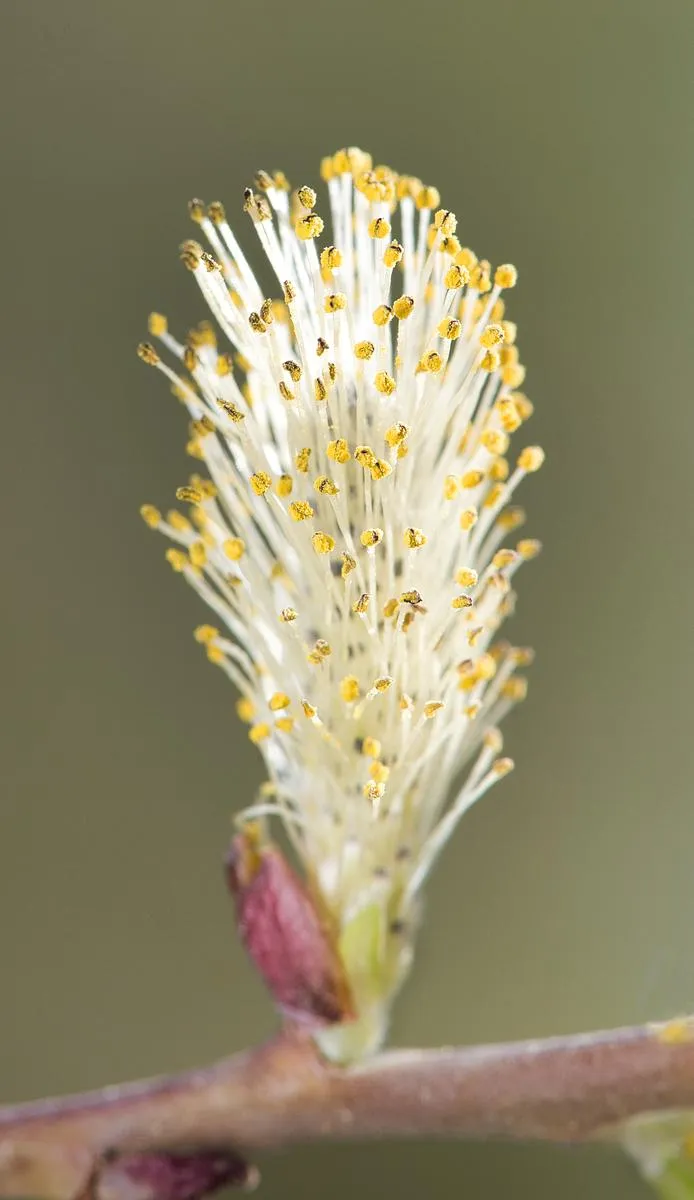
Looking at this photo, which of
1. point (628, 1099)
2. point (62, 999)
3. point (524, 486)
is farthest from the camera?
point (524, 486)

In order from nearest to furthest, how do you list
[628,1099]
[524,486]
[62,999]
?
[628,1099] < [62,999] < [524,486]

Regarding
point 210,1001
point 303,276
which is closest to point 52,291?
point 303,276

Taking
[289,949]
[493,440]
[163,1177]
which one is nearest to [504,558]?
[493,440]

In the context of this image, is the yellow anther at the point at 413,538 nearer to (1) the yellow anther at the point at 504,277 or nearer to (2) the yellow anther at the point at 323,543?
(2) the yellow anther at the point at 323,543

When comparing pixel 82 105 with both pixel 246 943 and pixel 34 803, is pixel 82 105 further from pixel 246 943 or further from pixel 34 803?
pixel 246 943

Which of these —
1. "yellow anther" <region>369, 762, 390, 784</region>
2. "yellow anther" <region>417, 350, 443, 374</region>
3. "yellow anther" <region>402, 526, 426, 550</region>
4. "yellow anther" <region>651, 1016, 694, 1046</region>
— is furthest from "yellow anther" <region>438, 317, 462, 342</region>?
"yellow anther" <region>651, 1016, 694, 1046</region>

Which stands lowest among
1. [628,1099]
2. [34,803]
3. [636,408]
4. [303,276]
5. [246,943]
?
[628,1099]

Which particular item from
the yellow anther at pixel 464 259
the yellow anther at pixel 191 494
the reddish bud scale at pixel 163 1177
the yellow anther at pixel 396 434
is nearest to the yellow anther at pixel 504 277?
the yellow anther at pixel 464 259
